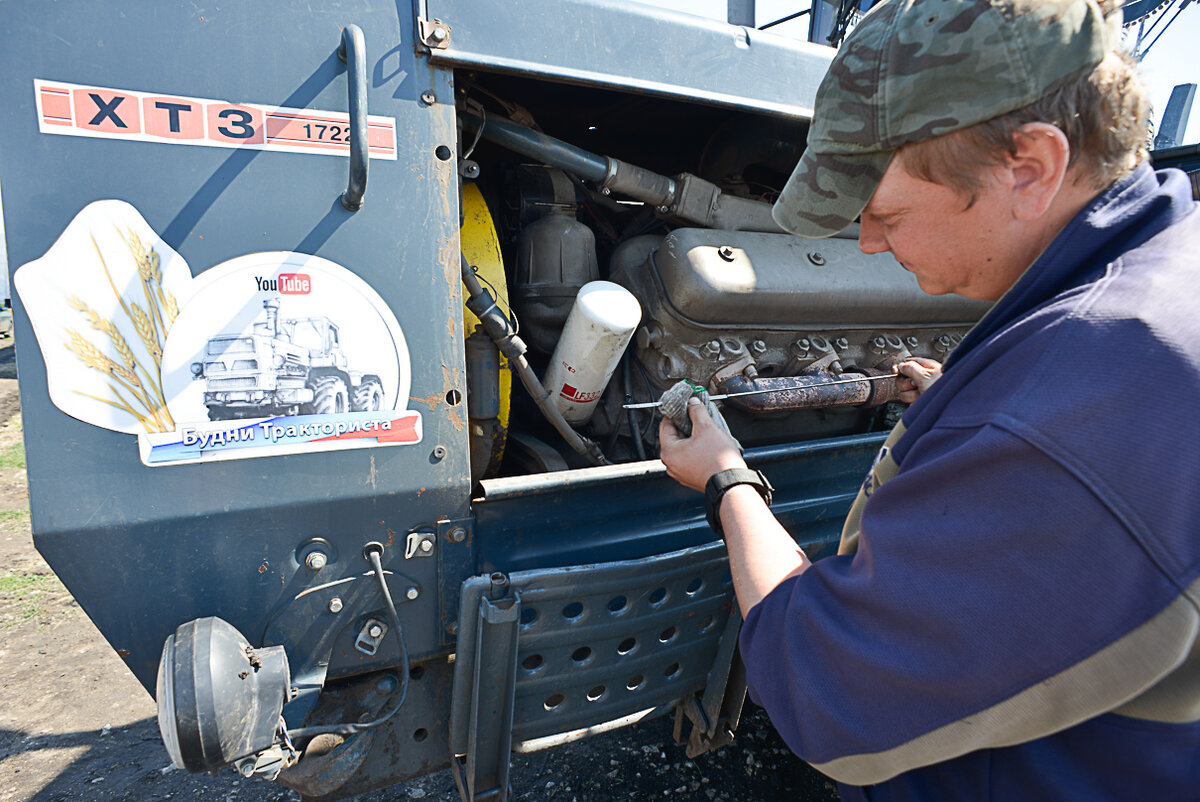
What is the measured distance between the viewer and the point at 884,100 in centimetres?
79

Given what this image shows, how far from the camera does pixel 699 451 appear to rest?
119 centimetres

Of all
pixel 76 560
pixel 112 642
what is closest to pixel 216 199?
pixel 76 560

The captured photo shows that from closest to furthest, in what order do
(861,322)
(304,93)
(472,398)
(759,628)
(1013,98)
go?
(1013,98)
(759,628)
(304,93)
(472,398)
(861,322)

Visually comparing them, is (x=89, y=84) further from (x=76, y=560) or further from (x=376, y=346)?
(x=76, y=560)

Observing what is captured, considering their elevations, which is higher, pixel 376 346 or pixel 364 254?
pixel 364 254

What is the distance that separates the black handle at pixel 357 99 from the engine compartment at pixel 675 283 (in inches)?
15.6

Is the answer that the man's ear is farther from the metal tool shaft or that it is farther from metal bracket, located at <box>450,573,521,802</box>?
metal bracket, located at <box>450,573,521,802</box>

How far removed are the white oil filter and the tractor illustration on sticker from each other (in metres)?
0.53

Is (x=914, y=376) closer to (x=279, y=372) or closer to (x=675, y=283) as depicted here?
(x=675, y=283)

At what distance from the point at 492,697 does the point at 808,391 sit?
1138 mm

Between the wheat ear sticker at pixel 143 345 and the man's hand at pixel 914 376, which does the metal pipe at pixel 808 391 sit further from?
the wheat ear sticker at pixel 143 345

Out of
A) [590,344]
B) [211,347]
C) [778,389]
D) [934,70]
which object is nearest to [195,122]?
[211,347]

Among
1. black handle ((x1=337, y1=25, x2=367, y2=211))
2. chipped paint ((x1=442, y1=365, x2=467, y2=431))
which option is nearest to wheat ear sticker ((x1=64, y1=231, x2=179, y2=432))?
black handle ((x1=337, y1=25, x2=367, y2=211))

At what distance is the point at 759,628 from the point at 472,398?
0.93 m
